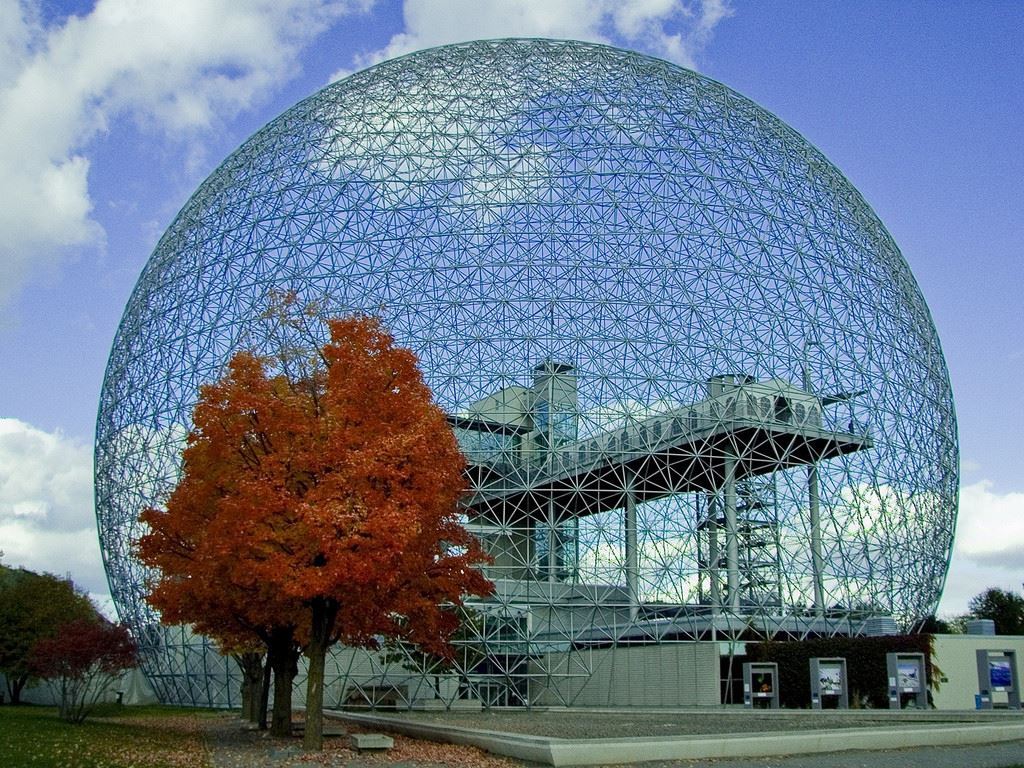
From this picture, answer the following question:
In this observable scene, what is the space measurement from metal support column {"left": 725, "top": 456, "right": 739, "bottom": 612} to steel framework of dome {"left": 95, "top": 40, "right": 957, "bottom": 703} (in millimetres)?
137

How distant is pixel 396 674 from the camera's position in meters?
31.9

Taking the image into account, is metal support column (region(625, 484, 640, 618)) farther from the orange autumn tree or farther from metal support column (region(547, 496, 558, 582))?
the orange autumn tree

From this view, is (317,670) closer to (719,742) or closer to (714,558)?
(719,742)

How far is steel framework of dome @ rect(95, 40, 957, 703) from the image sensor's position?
32.2m

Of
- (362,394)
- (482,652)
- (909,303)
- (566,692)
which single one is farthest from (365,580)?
(909,303)

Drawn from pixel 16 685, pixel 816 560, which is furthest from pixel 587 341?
pixel 16 685

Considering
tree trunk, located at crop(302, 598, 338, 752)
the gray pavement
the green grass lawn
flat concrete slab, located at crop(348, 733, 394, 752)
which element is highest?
tree trunk, located at crop(302, 598, 338, 752)

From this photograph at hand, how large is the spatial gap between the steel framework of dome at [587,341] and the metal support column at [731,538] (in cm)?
14

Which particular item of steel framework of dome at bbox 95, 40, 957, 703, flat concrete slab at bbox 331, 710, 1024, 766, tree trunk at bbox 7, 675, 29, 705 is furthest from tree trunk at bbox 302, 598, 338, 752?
tree trunk at bbox 7, 675, 29, 705

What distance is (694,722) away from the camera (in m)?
21.0

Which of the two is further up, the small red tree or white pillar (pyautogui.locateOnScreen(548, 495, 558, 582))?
white pillar (pyautogui.locateOnScreen(548, 495, 558, 582))

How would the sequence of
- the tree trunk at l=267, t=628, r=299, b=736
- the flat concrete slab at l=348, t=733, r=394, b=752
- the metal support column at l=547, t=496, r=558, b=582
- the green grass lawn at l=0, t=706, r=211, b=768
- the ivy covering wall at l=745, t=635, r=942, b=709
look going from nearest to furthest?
the green grass lawn at l=0, t=706, r=211, b=768
the flat concrete slab at l=348, t=733, r=394, b=752
the tree trunk at l=267, t=628, r=299, b=736
the ivy covering wall at l=745, t=635, r=942, b=709
the metal support column at l=547, t=496, r=558, b=582

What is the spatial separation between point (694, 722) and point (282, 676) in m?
8.36

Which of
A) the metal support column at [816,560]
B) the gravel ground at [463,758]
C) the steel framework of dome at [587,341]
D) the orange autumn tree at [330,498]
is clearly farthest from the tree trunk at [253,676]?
the metal support column at [816,560]
